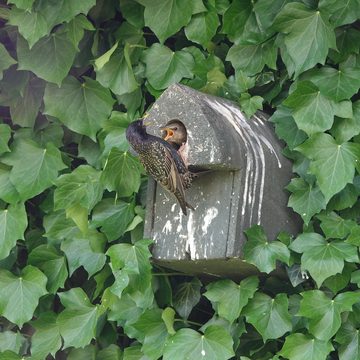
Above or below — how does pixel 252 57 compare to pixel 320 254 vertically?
above

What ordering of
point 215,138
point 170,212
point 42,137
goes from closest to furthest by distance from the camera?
point 215,138
point 170,212
point 42,137

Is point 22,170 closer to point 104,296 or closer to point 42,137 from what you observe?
point 42,137

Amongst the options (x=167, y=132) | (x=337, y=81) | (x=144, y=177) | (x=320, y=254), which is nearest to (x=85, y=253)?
(x=144, y=177)

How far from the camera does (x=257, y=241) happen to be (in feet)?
9.76

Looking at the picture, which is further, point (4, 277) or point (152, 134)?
point (4, 277)

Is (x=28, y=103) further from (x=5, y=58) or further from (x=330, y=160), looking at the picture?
(x=330, y=160)

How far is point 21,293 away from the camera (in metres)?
3.37

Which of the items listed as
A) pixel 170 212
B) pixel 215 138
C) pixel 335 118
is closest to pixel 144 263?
pixel 170 212

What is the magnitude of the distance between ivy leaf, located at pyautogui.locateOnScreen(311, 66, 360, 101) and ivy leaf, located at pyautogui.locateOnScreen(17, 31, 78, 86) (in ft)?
2.31

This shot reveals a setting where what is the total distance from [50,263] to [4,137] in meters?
0.37

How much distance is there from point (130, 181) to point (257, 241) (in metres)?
0.44

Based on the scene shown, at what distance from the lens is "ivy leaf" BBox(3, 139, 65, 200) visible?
339 cm

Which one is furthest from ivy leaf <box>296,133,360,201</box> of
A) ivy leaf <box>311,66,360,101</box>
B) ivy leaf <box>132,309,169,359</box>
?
ivy leaf <box>132,309,169,359</box>

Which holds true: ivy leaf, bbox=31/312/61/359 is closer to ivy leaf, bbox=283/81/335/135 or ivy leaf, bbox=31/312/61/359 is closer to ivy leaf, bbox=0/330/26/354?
ivy leaf, bbox=0/330/26/354
